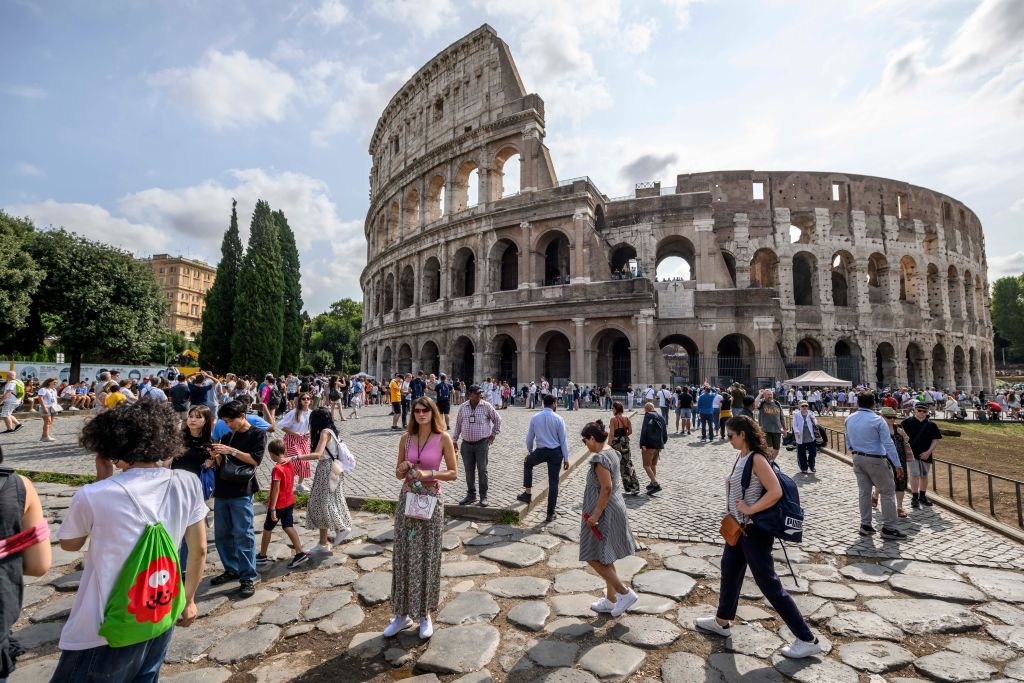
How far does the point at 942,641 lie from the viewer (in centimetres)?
330

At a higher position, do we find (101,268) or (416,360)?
(101,268)

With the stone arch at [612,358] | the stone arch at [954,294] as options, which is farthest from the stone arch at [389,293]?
the stone arch at [954,294]

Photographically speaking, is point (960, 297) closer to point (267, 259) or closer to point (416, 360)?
point (416, 360)

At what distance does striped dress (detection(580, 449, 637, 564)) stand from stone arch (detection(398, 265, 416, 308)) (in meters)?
27.5

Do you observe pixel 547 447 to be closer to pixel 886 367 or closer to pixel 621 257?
pixel 621 257

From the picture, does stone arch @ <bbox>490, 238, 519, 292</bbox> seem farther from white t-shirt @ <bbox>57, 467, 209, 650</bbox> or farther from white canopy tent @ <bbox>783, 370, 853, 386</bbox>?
white t-shirt @ <bbox>57, 467, 209, 650</bbox>

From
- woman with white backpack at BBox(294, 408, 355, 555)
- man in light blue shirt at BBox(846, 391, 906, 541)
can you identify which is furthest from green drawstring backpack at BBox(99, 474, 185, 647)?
man in light blue shirt at BBox(846, 391, 906, 541)

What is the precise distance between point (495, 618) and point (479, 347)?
829 inches

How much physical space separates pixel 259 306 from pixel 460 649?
3139cm

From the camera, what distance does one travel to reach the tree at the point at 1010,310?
4831cm

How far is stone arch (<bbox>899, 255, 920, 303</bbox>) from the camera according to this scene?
30.2 metres

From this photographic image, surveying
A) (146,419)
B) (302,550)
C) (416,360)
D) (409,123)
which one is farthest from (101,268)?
(146,419)

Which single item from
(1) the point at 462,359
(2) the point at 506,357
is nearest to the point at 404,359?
(1) the point at 462,359

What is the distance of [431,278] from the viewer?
28750 millimetres
